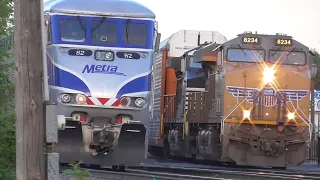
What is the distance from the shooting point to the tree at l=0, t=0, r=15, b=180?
28.0ft

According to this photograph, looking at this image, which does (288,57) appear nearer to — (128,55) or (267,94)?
(267,94)

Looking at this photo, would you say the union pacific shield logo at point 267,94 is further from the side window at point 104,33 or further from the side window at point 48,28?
the side window at point 48,28

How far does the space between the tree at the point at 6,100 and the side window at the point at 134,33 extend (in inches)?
132

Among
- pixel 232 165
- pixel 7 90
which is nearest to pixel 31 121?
pixel 7 90

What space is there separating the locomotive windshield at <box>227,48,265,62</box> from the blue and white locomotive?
170 inches

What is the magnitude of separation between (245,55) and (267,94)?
1183 mm

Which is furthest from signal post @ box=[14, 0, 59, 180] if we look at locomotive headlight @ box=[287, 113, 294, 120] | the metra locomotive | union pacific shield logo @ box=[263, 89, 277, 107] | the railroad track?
locomotive headlight @ box=[287, 113, 294, 120]

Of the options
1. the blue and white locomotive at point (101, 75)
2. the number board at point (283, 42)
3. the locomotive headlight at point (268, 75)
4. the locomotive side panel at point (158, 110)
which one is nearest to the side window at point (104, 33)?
the blue and white locomotive at point (101, 75)

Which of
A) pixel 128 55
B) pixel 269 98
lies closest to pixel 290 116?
pixel 269 98

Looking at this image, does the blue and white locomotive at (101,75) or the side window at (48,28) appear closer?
the blue and white locomotive at (101,75)

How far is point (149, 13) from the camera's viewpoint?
43.3 feet

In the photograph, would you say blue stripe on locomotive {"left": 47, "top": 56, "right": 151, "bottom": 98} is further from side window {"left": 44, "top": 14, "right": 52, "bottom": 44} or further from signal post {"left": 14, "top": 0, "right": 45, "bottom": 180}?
signal post {"left": 14, "top": 0, "right": 45, "bottom": 180}

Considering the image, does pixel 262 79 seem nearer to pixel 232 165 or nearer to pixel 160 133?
pixel 232 165

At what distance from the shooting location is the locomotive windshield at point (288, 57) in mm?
17391
